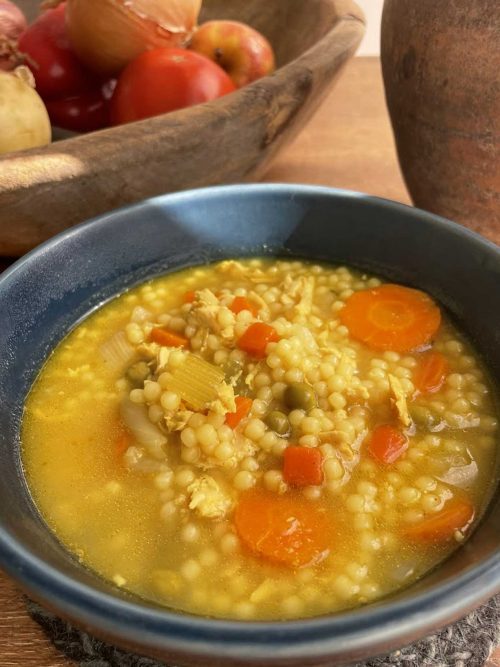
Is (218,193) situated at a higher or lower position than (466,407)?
higher

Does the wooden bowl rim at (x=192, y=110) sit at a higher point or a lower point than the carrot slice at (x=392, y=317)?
higher

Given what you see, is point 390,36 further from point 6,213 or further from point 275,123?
point 6,213

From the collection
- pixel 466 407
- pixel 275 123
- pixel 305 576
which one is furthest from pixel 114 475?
Answer: pixel 275 123

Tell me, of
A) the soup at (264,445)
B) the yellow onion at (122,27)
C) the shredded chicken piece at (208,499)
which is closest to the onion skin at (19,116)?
the yellow onion at (122,27)

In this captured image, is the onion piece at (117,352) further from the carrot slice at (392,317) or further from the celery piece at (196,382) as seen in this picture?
the carrot slice at (392,317)

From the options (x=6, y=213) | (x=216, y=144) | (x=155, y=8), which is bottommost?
(x=6, y=213)

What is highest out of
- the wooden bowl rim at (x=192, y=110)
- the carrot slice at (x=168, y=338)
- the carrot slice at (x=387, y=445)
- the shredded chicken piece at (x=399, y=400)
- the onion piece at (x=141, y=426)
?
the wooden bowl rim at (x=192, y=110)

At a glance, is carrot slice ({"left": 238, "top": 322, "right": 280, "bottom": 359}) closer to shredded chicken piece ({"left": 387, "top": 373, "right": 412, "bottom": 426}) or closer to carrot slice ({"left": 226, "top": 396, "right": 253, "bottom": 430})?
carrot slice ({"left": 226, "top": 396, "right": 253, "bottom": 430})

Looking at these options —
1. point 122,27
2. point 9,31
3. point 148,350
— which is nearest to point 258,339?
point 148,350
